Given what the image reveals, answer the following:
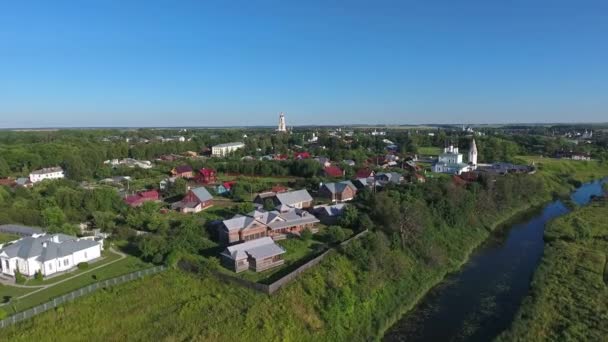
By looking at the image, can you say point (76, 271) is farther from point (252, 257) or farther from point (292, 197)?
point (292, 197)


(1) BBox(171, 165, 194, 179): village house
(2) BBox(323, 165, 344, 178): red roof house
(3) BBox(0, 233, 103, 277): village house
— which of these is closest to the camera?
(3) BBox(0, 233, 103, 277): village house

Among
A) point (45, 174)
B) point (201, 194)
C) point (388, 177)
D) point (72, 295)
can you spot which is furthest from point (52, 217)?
point (388, 177)

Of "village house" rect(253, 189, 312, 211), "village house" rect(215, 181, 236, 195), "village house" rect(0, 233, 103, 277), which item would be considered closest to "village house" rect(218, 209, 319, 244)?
"village house" rect(253, 189, 312, 211)

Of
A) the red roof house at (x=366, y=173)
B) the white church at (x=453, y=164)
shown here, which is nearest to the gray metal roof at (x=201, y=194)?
the red roof house at (x=366, y=173)

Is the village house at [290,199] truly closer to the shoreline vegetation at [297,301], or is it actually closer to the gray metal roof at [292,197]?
the gray metal roof at [292,197]

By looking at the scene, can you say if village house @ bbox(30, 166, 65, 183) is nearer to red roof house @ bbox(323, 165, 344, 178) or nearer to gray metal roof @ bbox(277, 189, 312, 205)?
gray metal roof @ bbox(277, 189, 312, 205)
